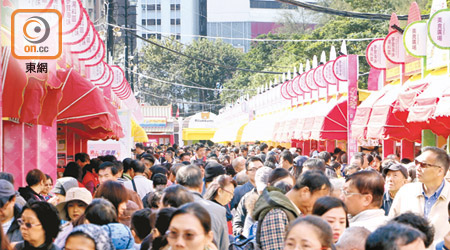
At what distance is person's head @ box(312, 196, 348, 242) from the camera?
5.56 meters

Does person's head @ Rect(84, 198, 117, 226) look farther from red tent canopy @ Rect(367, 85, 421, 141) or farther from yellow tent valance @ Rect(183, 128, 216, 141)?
yellow tent valance @ Rect(183, 128, 216, 141)

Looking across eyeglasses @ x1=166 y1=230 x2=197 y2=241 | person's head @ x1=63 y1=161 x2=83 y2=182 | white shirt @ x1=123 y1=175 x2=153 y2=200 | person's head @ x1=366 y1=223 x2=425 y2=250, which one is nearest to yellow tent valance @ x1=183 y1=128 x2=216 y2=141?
person's head @ x1=63 y1=161 x2=83 y2=182

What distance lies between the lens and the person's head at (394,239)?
395 centimetres

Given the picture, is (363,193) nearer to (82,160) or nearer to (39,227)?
(39,227)

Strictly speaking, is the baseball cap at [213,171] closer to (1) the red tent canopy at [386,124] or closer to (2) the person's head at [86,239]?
(2) the person's head at [86,239]

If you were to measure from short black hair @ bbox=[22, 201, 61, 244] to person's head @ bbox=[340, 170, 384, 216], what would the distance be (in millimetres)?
2348

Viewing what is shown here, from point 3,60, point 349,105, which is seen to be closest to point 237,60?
point 349,105

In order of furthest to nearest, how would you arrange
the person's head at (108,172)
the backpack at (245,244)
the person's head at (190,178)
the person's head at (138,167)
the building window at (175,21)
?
the building window at (175,21) < the person's head at (138,167) < the person's head at (108,172) < the person's head at (190,178) < the backpack at (245,244)

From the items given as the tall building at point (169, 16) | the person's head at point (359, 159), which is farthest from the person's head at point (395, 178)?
the tall building at point (169, 16)

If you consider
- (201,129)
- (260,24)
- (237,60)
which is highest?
(260,24)

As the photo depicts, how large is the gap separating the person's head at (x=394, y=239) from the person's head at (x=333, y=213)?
148 cm

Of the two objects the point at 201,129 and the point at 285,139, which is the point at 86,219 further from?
the point at 201,129

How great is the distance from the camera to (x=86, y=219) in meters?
6.42

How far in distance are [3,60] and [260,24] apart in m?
114
